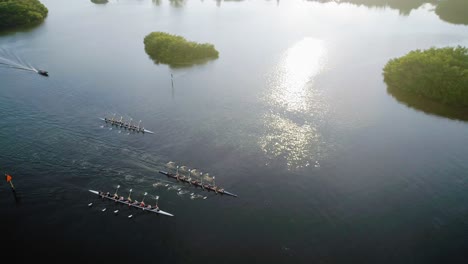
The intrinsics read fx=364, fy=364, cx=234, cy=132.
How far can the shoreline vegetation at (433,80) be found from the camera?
93.2 metres

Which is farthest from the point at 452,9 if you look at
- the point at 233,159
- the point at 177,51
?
the point at 233,159

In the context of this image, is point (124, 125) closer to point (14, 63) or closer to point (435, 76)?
point (14, 63)

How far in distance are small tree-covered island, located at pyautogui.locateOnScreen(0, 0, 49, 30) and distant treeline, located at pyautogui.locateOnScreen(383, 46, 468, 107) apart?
143m

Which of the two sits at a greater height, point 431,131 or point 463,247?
point 431,131

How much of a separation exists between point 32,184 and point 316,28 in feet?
453

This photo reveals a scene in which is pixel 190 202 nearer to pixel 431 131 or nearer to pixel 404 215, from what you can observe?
pixel 404 215

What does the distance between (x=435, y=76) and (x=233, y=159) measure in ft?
205

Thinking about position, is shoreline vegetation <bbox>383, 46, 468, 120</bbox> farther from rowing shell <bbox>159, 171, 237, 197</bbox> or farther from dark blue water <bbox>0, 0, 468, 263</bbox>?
rowing shell <bbox>159, 171, 237, 197</bbox>

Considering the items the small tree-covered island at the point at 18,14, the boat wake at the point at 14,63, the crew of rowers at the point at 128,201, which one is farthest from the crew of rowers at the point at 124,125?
the small tree-covered island at the point at 18,14

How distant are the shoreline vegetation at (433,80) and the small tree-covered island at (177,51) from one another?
5916 cm

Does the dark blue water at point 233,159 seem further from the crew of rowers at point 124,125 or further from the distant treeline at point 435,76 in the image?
the distant treeline at point 435,76

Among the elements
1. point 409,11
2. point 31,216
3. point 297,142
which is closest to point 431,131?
point 297,142

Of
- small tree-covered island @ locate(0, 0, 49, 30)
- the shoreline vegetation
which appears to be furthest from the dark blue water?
small tree-covered island @ locate(0, 0, 49, 30)

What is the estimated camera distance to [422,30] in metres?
161
